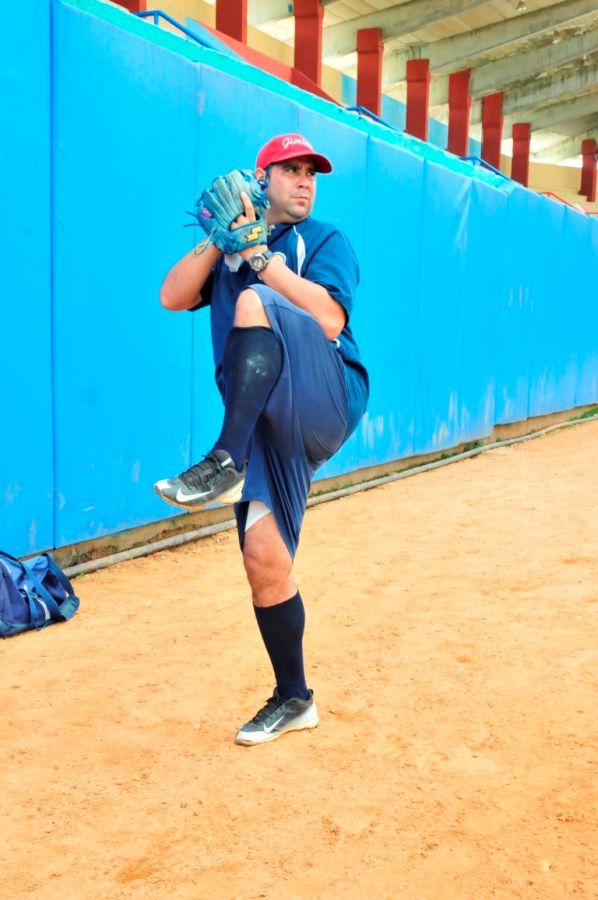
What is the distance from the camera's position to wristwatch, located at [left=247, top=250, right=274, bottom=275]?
2.64 meters

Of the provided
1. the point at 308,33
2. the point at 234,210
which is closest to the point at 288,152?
the point at 234,210

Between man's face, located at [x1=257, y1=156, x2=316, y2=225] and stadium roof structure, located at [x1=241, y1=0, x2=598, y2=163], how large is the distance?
1730 centimetres

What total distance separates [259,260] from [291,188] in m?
0.35

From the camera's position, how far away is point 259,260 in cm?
265

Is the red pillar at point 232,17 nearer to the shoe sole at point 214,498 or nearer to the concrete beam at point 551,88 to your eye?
→ the shoe sole at point 214,498

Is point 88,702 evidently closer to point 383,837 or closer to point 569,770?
point 383,837

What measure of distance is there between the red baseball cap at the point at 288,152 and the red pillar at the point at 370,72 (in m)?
19.4

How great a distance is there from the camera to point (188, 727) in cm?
303

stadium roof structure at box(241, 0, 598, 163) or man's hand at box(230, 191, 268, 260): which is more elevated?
stadium roof structure at box(241, 0, 598, 163)

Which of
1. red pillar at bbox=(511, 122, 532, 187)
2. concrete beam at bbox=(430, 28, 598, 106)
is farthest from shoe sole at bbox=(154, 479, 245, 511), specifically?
red pillar at bbox=(511, 122, 532, 187)

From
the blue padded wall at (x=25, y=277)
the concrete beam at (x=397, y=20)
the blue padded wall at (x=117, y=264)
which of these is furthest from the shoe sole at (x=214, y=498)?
the concrete beam at (x=397, y=20)

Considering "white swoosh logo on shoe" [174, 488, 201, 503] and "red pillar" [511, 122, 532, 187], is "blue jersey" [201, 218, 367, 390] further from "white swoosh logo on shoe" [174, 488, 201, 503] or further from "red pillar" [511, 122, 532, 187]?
"red pillar" [511, 122, 532, 187]

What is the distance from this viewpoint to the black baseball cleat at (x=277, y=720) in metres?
2.91

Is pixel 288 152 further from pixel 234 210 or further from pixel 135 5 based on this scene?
pixel 135 5
